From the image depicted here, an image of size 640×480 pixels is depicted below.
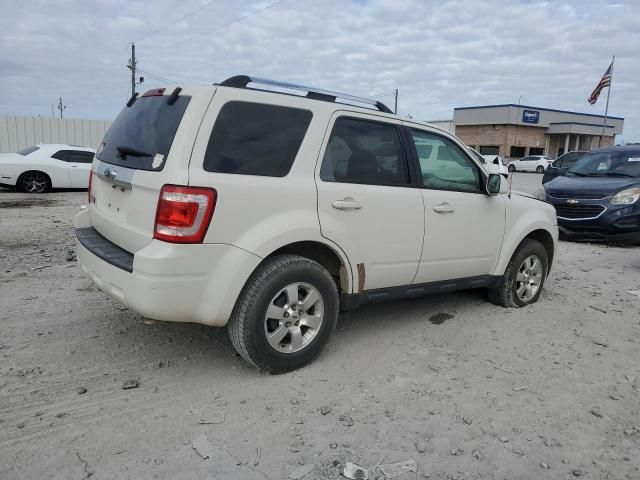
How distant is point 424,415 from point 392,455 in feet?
1.59

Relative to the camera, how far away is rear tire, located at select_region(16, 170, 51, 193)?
1366 cm

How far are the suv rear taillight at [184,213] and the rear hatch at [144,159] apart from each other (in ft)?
0.23

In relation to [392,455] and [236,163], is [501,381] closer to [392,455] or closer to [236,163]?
[392,455]

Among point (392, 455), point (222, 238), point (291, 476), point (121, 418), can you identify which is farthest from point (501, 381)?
point (121, 418)

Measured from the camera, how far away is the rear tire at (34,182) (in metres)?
13.7

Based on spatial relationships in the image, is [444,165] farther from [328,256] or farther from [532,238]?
[532,238]

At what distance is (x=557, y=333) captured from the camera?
4750mm

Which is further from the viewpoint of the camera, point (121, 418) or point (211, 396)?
point (211, 396)

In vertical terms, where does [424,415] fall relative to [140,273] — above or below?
below

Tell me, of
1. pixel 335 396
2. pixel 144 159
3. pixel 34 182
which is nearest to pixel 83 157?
pixel 34 182

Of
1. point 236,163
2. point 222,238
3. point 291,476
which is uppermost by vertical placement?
point 236,163

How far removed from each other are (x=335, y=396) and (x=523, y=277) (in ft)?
9.50

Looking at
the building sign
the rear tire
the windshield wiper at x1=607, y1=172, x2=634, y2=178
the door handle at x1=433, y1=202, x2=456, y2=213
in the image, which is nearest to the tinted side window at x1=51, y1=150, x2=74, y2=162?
the rear tire

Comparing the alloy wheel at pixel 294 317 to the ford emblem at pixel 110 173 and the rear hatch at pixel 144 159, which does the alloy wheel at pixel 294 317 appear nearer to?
the rear hatch at pixel 144 159
